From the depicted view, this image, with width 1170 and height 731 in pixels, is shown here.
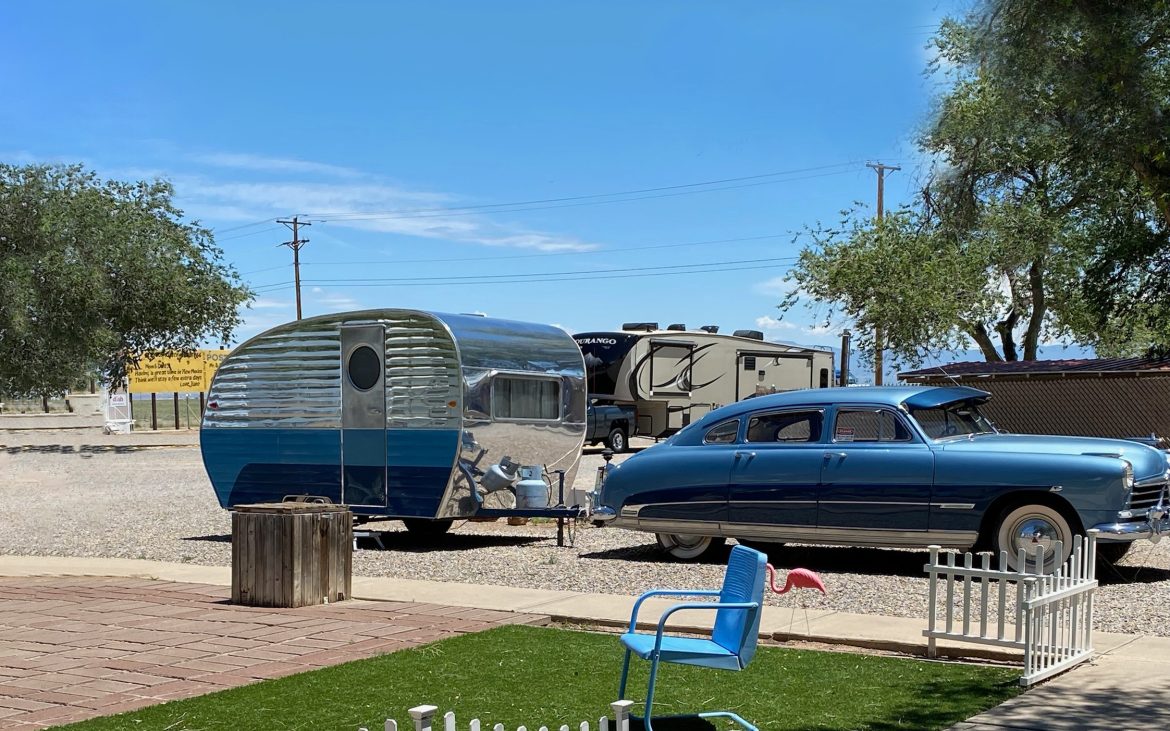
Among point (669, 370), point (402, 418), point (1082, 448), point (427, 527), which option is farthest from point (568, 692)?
point (669, 370)

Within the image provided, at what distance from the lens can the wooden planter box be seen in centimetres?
991

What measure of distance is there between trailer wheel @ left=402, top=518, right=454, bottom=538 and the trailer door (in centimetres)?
121

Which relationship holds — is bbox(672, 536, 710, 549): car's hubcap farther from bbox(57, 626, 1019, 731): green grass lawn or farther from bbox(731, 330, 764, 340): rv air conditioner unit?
bbox(731, 330, 764, 340): rv air conditioner unit

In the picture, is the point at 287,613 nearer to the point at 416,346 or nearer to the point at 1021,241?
the point at 416,346

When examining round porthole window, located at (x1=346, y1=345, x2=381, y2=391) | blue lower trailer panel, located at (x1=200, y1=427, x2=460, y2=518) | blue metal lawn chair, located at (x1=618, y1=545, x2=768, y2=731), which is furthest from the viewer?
round porthole window, located at (x1=346, y1=345, x2=381, y2=391)

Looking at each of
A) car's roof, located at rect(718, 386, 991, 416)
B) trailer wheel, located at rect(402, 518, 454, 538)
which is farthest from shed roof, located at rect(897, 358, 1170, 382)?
trailer wheel, located at rect(402, 518, 454, 538)

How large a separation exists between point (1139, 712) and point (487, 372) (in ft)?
28.3

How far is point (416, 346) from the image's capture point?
13906 millimetres

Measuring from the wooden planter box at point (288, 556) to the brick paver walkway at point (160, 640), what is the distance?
17 centimetres

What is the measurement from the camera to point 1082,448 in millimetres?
10711

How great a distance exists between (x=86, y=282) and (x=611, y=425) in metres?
14.9

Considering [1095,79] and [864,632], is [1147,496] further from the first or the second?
[1095,79]

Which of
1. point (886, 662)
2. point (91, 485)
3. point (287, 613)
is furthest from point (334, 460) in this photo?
point (91, 485)

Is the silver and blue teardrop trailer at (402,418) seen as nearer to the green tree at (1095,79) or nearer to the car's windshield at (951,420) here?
the car's windshield at (951,420)
